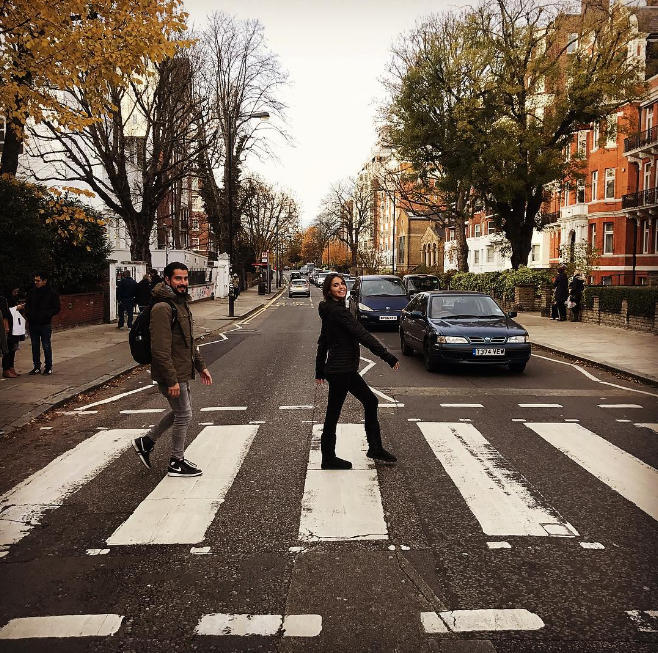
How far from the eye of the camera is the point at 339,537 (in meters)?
4.56

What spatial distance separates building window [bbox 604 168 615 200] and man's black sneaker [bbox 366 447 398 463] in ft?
141

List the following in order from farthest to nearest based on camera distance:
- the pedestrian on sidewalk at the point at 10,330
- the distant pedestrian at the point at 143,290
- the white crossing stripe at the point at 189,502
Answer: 1. the distant pedestrian at the point at 143,290
2. the pedestrian on sidewalk at the point at 10,330
3. the white crossing stripe at the point at 189,502

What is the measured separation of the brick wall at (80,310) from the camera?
2108 centimetres

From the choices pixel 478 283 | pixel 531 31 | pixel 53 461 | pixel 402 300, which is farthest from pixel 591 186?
pixel 53 461

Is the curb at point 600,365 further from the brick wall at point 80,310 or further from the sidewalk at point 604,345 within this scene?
the brick wall at point 80,310

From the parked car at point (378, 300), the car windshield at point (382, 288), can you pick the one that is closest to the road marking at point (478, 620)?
the parked car at point (378, 300)

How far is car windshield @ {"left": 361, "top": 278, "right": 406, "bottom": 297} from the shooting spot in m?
22.9

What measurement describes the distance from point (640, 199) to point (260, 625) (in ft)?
142

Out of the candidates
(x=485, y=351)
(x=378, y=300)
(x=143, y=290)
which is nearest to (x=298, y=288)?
(x=378, y=300)

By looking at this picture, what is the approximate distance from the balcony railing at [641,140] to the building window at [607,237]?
5.11m

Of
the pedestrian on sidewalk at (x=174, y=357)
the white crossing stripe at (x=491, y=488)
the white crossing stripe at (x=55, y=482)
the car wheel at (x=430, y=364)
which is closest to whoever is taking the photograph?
the white crossing stripe at (x=491, y=488)

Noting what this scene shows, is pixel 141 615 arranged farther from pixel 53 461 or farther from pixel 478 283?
pixel 478 283

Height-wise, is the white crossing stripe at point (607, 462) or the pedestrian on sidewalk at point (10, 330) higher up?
the pedestrian on sidewalk at point (10, 330)

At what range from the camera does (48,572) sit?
13.4ft
